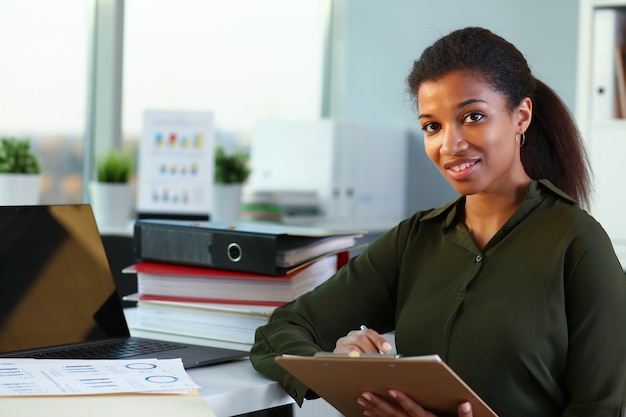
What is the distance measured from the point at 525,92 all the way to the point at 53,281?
841 millimetres

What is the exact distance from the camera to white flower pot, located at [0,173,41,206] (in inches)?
119

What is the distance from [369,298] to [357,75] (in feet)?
10.5

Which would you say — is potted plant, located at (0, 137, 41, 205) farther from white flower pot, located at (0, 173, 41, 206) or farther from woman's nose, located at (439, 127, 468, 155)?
woman's nose, located at (439, 127, 468, 155)

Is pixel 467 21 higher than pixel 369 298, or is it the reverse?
pixel 467 21

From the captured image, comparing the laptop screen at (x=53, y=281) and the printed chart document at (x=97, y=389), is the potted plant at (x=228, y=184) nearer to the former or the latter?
the laptop screen at (x=53, y=281)

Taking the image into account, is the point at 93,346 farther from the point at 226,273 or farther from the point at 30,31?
the point at 30,31

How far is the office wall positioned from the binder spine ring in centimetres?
282

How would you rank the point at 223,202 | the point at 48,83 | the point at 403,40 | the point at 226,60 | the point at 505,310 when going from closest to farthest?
1. the point at 505,310
2. the point at 48,83
3. the point at 223,202
4. the point at 226,60
5. the point at 403,40

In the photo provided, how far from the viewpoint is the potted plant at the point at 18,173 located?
302 cm

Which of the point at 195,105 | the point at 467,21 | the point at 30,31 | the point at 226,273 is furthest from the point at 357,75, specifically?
the point at 226,273

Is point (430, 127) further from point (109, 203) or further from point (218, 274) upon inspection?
point (109, 203)

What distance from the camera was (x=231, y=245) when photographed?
63.1 inches

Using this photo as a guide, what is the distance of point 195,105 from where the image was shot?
13.6 feet

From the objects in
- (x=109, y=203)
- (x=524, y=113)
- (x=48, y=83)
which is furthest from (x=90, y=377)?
(x=48, y=83)
